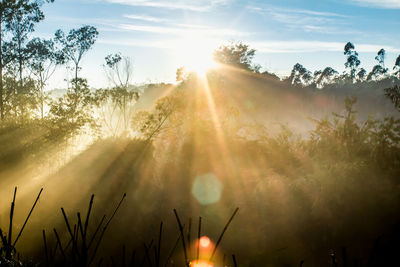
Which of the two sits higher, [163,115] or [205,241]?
[163,115]

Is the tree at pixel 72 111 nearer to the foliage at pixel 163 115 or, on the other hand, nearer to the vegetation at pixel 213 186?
the vegetation at pixel 213 186

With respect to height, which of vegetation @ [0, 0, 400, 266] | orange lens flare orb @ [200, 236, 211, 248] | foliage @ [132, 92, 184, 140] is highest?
foliage @ [132, 92, 184, 140]

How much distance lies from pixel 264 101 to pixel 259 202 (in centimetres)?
3747

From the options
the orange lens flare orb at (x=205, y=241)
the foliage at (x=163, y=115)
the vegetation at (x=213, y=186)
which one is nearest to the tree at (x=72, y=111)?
the vegetation at (x=213, y=186)

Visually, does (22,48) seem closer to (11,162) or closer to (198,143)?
(11,162)

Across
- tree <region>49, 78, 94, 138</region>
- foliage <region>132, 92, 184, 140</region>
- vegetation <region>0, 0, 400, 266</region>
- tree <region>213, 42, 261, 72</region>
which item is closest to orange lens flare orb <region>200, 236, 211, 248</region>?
vegetation <region>0, 0, 400, 266</region>

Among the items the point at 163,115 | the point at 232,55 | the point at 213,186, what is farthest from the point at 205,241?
the point at 232,55

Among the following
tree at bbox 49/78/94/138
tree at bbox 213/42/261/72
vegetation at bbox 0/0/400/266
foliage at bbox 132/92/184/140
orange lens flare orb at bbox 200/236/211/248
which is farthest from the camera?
tree at bbox 213/42/261/72

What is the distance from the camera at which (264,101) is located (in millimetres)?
45219

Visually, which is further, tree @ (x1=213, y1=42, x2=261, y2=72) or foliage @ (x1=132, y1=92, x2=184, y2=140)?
tree @ (x1=213, y1=42, x2=261, y2=72)

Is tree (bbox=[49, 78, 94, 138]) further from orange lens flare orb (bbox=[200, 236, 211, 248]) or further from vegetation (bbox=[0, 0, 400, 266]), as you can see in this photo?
orange lens flare orb (bbox=[200, 236, 211, 248])

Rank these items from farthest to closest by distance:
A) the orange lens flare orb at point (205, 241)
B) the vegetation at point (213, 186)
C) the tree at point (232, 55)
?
the tree at point (232, 55)
the orange lens flare orb at point (205, 241)
the vegetation at point (213, 186)

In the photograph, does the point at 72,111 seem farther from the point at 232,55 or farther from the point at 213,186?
the point at 232,55

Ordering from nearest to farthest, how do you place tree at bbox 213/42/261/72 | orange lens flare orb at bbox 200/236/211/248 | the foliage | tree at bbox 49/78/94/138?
orange lens flare orb at bbox 200/236/211/248, the foliage, tree at bbox 49/78/94/138, tree at bbox 213/42/261/72
